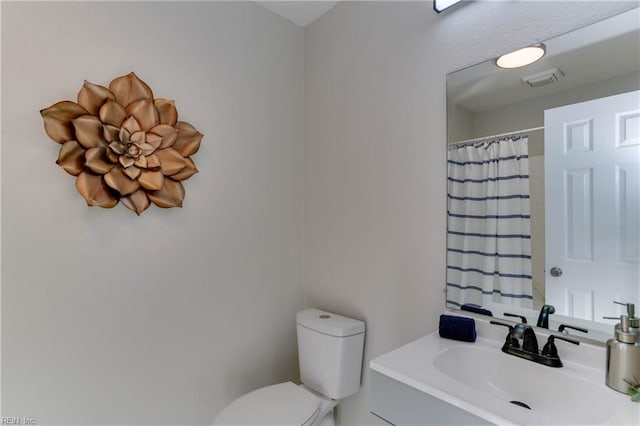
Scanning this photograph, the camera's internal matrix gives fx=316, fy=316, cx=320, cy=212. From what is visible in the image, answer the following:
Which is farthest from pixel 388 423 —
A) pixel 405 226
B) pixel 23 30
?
pixel 23 30

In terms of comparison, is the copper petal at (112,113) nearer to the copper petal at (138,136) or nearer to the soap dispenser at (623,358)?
the copper petal at (138,136)

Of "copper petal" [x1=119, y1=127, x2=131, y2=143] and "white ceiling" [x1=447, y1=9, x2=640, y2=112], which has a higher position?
"white ceiling" [x1=447, y1=9, x2=640, y2=112]

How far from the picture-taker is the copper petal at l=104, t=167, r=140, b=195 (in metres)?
1.26

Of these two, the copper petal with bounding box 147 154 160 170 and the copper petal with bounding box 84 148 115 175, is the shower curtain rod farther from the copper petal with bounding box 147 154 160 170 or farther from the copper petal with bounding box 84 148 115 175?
the copper petal with bounding box 84 148 115 175

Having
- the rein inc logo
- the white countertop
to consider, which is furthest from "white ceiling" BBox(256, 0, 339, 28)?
the rein inc logo

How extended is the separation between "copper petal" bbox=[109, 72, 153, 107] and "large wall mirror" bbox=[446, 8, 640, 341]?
1283 mm

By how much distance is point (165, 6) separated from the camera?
1.48 meters

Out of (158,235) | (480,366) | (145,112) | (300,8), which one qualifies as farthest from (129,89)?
(480,366)

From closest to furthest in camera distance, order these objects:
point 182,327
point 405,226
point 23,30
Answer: point 23,30
point 405,226
point 182,327

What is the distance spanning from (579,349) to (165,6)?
210 cm

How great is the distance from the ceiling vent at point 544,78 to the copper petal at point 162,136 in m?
1.41

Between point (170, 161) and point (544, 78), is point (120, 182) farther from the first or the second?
point (544, 78)

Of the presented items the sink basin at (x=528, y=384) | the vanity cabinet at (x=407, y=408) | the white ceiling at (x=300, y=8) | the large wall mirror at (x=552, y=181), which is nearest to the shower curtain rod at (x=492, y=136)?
the large wall mirror at (x=552, y=181)

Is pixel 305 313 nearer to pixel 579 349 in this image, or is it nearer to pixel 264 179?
pixel 264 179
